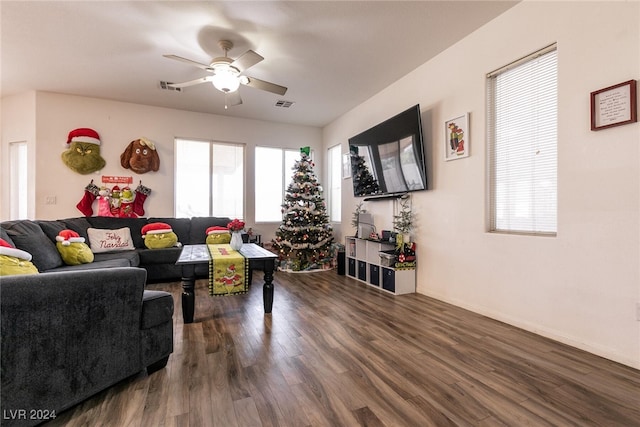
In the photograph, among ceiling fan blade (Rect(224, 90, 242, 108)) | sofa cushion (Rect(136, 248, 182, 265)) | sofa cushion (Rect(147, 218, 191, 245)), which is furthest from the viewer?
sofa cushion (Rect(147, 218, 191, 245))

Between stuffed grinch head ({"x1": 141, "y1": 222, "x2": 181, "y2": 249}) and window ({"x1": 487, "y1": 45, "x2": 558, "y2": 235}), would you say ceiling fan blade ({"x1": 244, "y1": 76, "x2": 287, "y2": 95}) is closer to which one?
window ({"x1": 487, "y1": 45, "x2": 558, "y2": 235})

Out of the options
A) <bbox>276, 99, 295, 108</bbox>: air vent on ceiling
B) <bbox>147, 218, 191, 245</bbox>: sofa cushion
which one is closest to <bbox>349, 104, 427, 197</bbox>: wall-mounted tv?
<bbox>276, 99, 295, 108</bbox>: air vent on ceiling

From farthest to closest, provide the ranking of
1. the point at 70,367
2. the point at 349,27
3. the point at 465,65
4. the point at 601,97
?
1. the point at 465,65
2. the point at 349,27
3. the point at 601,97
4. the point at 70,367


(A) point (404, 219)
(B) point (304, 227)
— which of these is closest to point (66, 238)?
(B) point (304, 227)

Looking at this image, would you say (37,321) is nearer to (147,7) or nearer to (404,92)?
(147,7)

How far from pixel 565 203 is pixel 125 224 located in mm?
5509

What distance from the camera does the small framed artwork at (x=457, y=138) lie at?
3111 mm

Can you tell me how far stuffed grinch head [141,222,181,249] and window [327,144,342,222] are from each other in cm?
316

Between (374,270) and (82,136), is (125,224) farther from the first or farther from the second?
(374,270)

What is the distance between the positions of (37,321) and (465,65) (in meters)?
4.04

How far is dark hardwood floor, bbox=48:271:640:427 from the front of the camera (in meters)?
1.48

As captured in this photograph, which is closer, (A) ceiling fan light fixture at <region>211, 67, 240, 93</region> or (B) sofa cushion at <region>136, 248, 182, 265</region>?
(A) ceiling fan light fixture at <region>211, 67, 240, 93</region>

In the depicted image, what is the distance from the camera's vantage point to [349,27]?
293 centimetres

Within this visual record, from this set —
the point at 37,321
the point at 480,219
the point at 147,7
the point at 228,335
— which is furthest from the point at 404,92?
the point at 37,321
